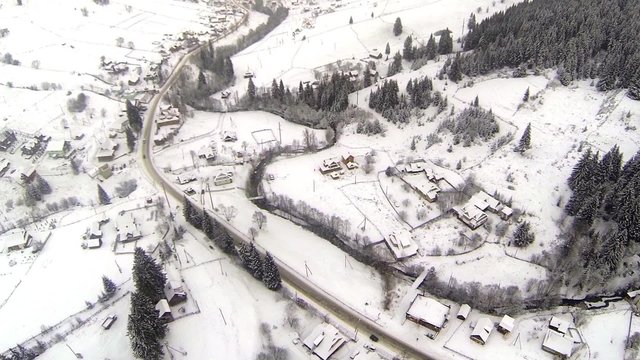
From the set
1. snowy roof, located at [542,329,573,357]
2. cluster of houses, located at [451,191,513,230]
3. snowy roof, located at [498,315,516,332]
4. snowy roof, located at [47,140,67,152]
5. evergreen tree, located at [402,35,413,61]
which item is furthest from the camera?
evergreen tree, located at [402,35,413,61]

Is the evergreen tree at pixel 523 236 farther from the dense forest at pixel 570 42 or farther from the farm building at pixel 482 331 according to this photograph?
the dense forest at pixel 570 42

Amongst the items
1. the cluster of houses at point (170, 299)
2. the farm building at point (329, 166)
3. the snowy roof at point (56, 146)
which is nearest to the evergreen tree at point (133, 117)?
the snowy roof at point (56, 146)

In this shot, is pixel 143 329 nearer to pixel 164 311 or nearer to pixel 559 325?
pixel 164 311

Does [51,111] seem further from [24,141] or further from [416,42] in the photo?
[416,42]

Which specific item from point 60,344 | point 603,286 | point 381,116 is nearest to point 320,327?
point 60,344

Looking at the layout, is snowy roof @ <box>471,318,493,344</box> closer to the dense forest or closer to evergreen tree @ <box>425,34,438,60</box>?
the dense forest

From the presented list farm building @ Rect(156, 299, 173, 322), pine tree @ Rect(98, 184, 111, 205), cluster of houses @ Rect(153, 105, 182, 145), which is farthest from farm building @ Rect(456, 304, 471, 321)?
cluster of houses @ Rect(153, 105, 182, 145)
